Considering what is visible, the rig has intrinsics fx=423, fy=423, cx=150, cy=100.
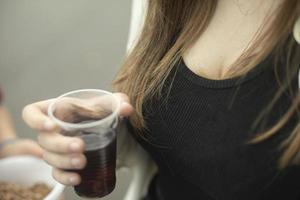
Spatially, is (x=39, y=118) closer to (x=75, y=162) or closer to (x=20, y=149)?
(x=75, y=162)

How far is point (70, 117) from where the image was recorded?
700 millimetres

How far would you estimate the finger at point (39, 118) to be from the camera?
655mm

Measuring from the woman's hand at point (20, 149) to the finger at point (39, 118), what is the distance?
387 mm

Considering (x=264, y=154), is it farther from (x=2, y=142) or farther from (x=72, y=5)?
(x=72, y=5)

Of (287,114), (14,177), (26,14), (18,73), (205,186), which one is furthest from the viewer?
(26,14)

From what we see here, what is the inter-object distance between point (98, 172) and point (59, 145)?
78 millimetres

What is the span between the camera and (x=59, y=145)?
2.12 ft

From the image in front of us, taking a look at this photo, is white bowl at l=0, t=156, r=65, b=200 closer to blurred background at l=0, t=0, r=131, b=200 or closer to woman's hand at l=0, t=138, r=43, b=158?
woman's hand at l=0, t=138, r=43, b=158

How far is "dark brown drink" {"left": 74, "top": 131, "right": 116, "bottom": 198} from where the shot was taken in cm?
66

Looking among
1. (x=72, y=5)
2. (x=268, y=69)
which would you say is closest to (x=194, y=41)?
(x=268, y=69)

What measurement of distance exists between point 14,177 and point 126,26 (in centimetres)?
130

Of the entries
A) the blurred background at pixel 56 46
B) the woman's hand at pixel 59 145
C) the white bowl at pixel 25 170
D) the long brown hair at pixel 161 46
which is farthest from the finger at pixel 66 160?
the blurred background at pixel 56 46

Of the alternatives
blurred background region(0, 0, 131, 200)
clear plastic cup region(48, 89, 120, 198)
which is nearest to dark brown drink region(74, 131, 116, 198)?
clear plastic cup region(48, 89, 120, 198)

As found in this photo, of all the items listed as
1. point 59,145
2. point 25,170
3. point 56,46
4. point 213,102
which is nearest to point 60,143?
point 59,145
